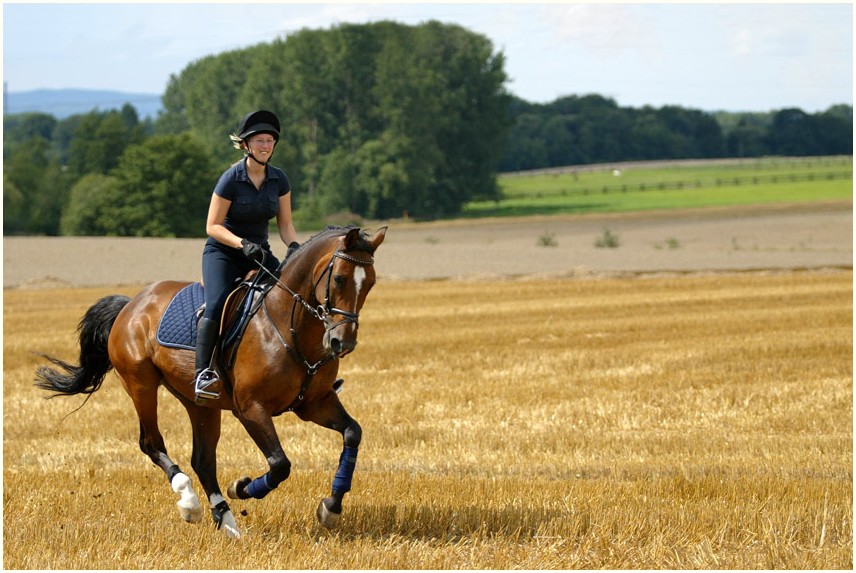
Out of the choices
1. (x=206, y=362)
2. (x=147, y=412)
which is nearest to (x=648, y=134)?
(x=147, y=412)

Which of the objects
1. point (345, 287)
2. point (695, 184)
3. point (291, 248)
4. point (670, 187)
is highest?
point (291, 248)

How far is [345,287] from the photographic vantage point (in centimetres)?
756

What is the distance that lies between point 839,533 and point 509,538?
91.1 inches

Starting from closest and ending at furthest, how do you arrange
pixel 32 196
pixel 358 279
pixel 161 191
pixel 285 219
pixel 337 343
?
pixel 337 343
pixel 358 279
pixel 285 219
pixel 161 191
pixel 32 196

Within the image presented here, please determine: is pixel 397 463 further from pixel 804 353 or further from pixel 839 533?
pixel 804 353

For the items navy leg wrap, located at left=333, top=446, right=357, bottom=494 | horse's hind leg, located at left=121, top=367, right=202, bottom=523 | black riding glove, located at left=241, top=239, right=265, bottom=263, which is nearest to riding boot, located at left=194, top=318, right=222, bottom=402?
black riding glove, located at left=241, top=239, right=265, bottom=263

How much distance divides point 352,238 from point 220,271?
1.35 meters

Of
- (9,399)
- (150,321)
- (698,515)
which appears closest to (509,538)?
(698,515)

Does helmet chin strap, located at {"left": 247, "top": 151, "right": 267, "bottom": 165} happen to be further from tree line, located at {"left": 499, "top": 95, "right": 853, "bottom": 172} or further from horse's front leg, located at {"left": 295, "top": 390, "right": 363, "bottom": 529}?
tree line, located at {"left": 499, "top": 95, "right": 853, "bottom": 172}

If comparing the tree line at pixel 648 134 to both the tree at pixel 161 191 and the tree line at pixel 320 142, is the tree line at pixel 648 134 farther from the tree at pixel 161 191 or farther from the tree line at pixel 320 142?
the tree at pixel 161 191

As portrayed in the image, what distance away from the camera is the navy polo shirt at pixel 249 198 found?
8.30m

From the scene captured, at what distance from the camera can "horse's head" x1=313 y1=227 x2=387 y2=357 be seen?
7.40 metres

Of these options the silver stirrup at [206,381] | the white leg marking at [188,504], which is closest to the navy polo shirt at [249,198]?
the silver stirrup at [206,381]

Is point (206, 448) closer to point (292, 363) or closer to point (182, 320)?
point (182, 320)
